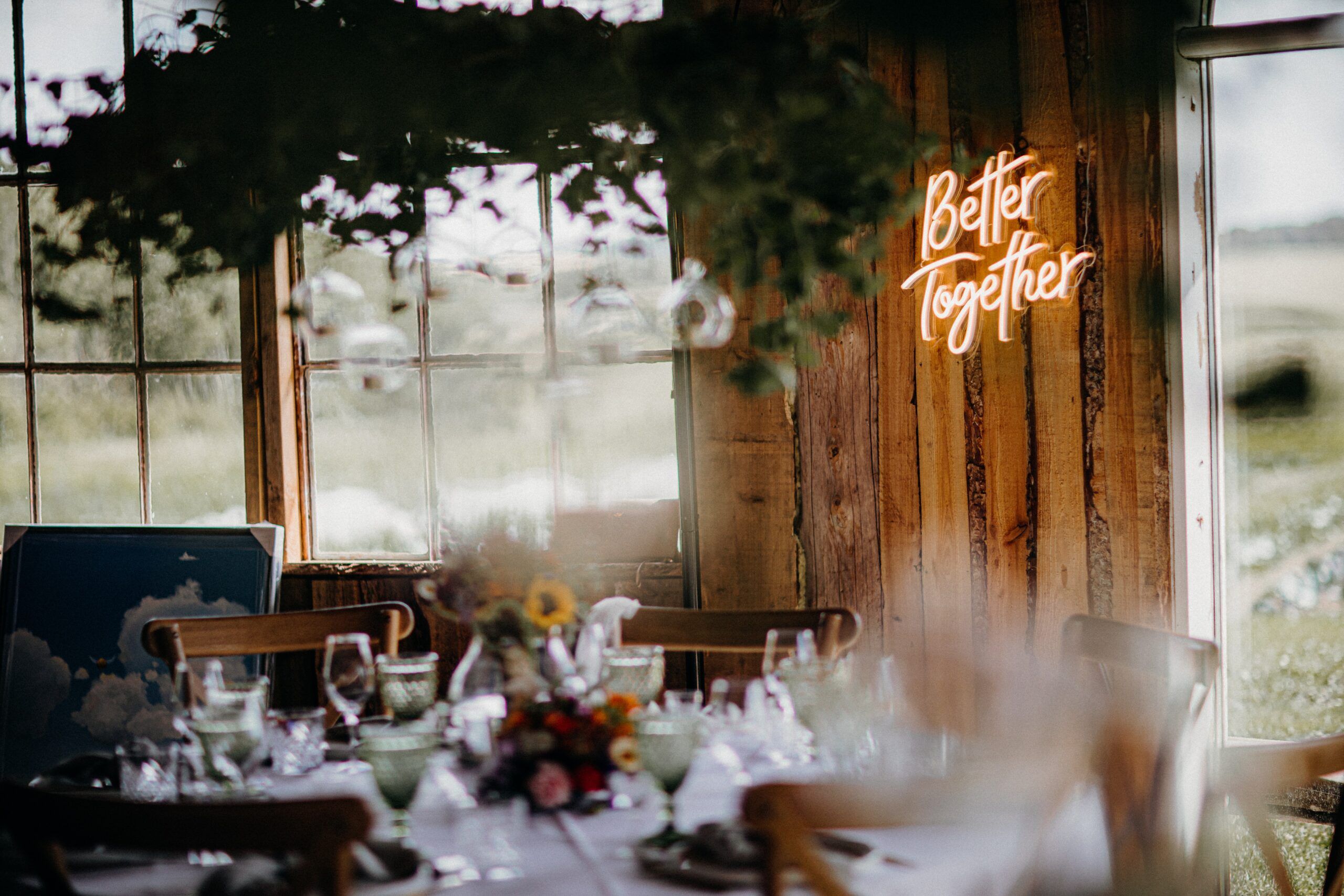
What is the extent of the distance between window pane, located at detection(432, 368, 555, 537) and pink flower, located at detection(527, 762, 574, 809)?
1892 mm

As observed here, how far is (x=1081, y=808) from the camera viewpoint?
1.43m

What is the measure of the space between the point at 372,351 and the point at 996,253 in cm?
161

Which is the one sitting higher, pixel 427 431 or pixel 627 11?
pixel 627 11

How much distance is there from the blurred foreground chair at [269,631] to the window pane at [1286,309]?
7.18 ft

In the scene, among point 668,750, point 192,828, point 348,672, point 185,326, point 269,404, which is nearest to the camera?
point 192,828

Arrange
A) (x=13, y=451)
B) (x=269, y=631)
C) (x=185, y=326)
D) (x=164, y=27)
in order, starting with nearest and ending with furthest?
(x=164, y=27) → (x=269, y=631) → (x=185, y=326) → (x=13, y=451)

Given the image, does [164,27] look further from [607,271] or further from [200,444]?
[200,444]

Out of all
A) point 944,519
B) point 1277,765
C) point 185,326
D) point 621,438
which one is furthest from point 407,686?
point 185,326

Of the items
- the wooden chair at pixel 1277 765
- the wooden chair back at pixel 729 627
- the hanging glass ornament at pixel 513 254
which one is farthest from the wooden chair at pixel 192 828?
the wooden chair back at pixel 729 627

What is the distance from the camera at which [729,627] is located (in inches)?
97.4

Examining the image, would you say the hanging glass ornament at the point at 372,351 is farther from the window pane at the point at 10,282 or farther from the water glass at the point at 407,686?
the window pane at the point at 10,282

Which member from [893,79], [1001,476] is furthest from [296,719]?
[1001,476]

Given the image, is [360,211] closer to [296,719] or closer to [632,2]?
[632,2]

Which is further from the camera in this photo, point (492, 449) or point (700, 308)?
point (492, 449)
